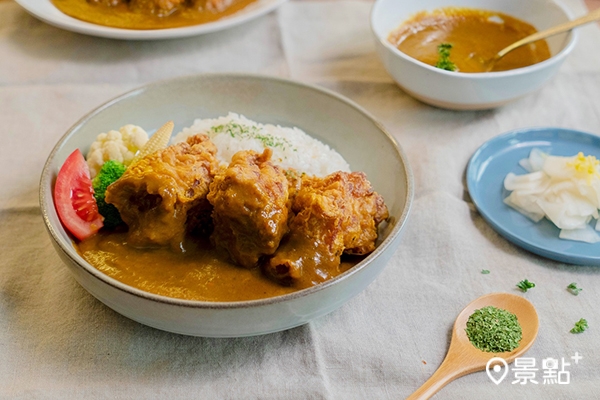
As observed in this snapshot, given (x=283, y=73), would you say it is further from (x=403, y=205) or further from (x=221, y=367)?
(x=221, y=367)

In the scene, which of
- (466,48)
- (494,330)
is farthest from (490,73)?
(494,330)

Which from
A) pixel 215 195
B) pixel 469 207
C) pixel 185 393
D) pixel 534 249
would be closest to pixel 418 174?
pixel 469 207

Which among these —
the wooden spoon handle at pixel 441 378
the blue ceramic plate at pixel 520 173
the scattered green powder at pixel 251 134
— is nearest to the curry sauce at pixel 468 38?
the blue ceramic plate at pixel 520 173

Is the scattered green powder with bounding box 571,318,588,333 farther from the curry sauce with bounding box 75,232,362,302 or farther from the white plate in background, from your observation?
the white plate in background

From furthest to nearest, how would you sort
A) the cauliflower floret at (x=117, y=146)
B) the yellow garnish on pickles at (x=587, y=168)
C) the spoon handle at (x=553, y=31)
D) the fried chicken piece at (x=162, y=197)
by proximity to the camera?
the spoon handle at (x=553, y=31) < the yellow garnish on pickles at (x=587, y=168) < the cauliflower floret at (x=117, y=146) < the fried chicken piece at (x=162, y=197)

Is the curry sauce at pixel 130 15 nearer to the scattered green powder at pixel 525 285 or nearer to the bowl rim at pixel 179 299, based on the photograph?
the bowl rim at pixel 179 299
